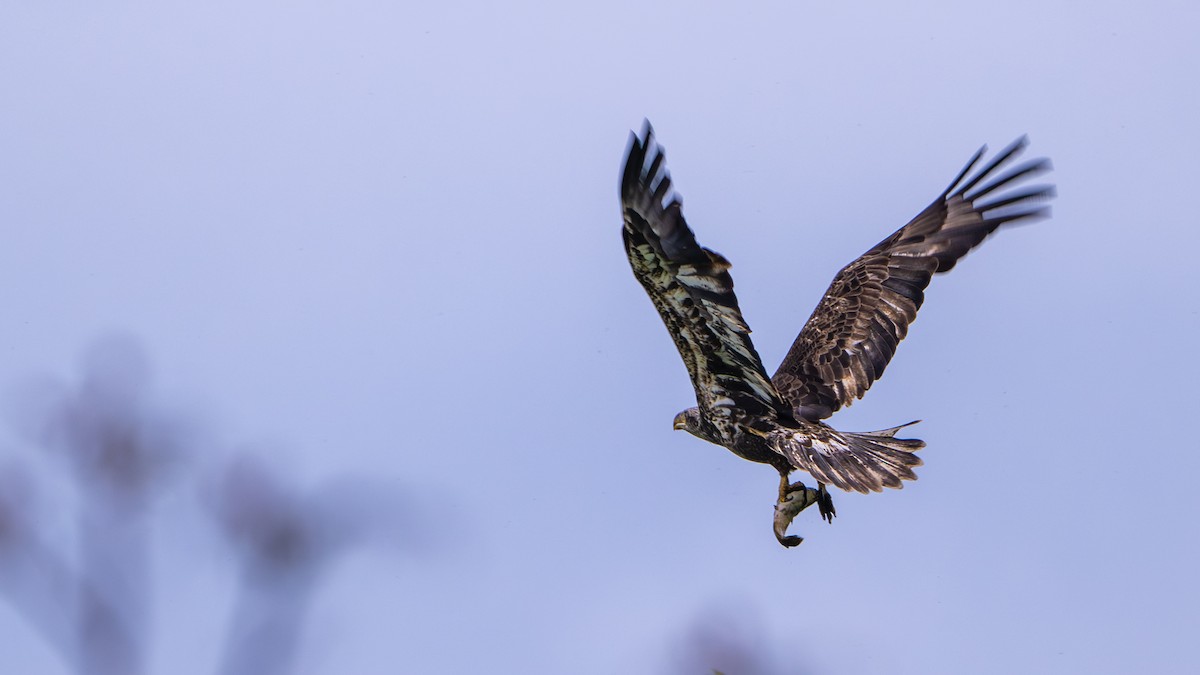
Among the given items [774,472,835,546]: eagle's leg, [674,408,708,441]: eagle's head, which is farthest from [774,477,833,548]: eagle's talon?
[674,408,708,441]: eagle's head

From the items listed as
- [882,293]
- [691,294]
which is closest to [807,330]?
[882,293]

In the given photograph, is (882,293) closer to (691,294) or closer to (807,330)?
(807,330)

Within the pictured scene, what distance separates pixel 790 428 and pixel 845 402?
2.84 feet

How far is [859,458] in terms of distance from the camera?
9703 millimetres

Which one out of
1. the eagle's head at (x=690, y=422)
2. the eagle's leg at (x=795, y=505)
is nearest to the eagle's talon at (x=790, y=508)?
the eagle's leg at (x=795, y=505)

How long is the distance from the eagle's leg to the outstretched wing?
1.59 feet

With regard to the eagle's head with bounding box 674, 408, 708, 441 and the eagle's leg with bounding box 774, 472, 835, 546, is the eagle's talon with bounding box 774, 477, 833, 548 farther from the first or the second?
the eagle's head with bounding box 674, 408, 708, 441

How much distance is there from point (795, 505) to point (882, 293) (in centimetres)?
201

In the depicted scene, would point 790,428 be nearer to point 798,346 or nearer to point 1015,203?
point 798,346

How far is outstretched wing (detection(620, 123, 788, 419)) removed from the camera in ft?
27.3

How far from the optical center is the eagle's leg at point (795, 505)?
402 inches

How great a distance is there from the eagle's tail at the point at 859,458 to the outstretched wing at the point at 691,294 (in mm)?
452

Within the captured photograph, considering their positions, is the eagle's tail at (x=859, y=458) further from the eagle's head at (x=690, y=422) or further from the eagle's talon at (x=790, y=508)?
the eagle's head at (x=690, y=422)

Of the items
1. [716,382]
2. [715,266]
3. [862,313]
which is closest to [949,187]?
[862,313]
